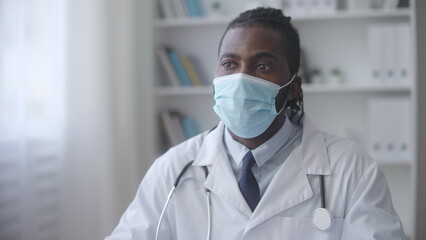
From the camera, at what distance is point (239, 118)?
1129 millimetres

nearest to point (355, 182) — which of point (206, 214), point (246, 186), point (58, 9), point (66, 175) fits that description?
point (246, 186)

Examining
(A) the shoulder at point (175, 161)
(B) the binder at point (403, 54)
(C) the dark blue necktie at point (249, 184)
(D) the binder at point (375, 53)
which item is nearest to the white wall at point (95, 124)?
(A) the shoulder at point (175, 161)

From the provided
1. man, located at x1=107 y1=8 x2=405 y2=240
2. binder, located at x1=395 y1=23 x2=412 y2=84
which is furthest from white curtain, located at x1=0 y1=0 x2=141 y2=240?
binder, located at x1=395 y1=23 x2=412 y2=84

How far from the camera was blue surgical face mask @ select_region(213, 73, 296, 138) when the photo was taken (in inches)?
44.1

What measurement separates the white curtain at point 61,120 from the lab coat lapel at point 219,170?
0.82 m

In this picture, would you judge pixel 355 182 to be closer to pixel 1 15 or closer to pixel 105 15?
pixel 1 15

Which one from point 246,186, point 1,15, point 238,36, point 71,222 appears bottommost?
point 71,222

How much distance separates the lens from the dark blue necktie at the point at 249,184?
43.2 inches

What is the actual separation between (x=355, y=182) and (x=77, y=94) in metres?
1.32

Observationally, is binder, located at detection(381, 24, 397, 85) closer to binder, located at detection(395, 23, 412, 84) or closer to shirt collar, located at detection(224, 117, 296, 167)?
binder, located at detection(395, 23, 412, 84)

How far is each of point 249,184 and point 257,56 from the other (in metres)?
0.35

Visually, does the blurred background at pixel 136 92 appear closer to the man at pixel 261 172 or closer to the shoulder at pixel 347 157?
the man at pixel 261 172

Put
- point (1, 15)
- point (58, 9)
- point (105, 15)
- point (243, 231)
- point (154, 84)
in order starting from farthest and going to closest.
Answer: point (154, 84) → point (105, 15) → point (58, 9) → point (1, 15) → point (243, 231)

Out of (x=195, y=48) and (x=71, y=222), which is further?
(x=195, y=48)
